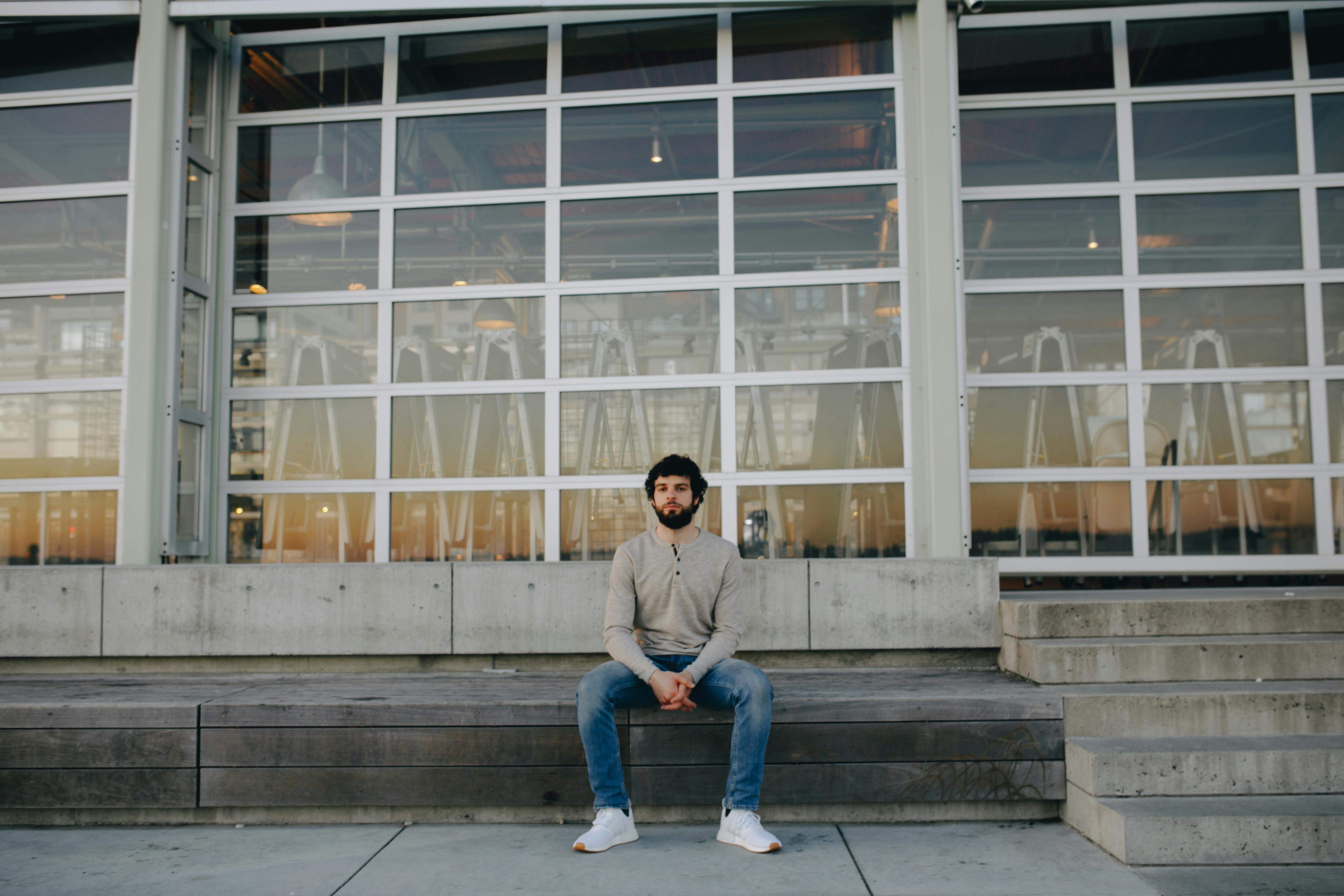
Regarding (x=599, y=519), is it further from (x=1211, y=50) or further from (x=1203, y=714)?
(x=1211, y=50)

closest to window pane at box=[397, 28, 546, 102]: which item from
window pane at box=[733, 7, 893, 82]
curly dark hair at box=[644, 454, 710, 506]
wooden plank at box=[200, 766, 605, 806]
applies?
window pane at box=[733, 7, 893, 82]

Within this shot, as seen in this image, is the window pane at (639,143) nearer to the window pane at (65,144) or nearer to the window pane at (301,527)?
the window pane at (301,527)

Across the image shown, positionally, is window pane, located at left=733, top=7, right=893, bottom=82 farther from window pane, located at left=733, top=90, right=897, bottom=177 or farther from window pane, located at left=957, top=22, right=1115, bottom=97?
window pane, located at left=957, top=22, right=1115, bottom=97

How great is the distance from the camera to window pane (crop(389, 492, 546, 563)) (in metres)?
6.52

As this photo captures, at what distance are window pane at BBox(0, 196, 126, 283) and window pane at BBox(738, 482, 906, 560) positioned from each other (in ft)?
14.5

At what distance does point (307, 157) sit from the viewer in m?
6.77

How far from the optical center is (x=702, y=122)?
657 cm

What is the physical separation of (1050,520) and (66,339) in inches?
260

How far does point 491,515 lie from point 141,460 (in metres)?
2.16

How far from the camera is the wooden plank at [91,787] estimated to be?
4.25 metres

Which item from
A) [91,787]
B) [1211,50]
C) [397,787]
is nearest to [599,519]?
[397,787]

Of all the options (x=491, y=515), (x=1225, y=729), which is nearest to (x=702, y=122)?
(x=491, y=515)

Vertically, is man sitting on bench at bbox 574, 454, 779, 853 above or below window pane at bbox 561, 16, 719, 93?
below

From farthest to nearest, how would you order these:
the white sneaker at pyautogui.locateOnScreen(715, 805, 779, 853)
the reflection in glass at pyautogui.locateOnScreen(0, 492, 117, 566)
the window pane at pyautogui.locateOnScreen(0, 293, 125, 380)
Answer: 1. the window pane at pyautogui.locateOnScreen(0, 293, 125, 380)
2. the reflection in glass at pyautogui.locateOnScreen(0, 492, 117, 566)
3. the white sneaker at pyautogui.locateOnScreen(715, 805, 779, 853)
